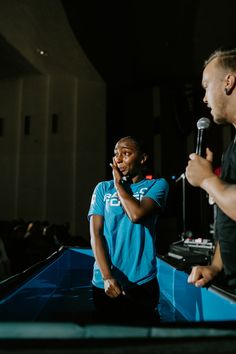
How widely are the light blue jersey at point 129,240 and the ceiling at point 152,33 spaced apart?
5.69m

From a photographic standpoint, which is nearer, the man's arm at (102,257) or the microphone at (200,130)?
the microphone at (200,130)

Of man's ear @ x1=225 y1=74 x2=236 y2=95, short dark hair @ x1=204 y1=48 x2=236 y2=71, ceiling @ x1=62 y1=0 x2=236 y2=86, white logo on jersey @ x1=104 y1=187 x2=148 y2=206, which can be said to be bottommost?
white logo on jersey @ x1=104 y1=187 x2=148 y2=206

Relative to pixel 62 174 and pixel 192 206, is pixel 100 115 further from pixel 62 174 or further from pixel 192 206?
pixel 192 206

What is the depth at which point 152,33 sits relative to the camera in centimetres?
702

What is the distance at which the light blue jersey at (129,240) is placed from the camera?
52.3 inches

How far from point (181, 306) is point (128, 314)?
98 centimetres

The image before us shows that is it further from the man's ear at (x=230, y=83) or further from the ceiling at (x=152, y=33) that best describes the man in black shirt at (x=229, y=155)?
the ceiling at (x=152, y=33)

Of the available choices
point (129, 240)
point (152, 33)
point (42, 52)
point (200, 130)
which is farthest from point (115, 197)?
point (42, 52)

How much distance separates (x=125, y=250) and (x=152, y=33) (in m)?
6.70

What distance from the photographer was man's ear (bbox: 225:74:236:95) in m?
0.93

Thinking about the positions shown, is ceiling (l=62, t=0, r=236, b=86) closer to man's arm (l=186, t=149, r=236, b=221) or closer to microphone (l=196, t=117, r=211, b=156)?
microphone (l=196, t=117, r=211, b=156)

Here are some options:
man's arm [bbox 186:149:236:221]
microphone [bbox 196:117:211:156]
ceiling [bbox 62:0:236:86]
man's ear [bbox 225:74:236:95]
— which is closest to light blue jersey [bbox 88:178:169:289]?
microphone [bbox 196:117:211:156]

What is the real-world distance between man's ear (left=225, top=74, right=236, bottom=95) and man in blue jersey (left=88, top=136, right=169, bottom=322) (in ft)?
1.81


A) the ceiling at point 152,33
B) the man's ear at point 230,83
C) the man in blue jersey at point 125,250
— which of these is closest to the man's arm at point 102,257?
the man in blue jersey at point 125,250
